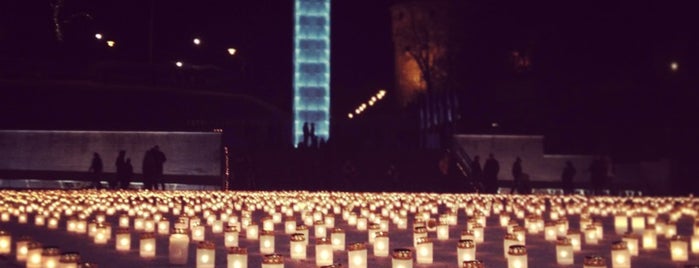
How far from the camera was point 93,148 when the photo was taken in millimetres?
30641

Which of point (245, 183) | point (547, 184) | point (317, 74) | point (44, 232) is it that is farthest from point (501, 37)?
point (44, 232)

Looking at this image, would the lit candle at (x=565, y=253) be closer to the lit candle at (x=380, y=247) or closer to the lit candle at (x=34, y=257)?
the lit candle at (x=380, y=247)

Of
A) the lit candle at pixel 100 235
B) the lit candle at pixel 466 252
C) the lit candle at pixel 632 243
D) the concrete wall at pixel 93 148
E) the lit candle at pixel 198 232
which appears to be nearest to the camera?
the lit candle at pixel 466 252

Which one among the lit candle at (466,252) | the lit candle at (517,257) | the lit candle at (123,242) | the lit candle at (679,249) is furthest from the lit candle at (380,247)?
the lit candle at (679,249)

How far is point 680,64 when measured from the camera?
144 ft

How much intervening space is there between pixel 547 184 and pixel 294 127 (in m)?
15.7

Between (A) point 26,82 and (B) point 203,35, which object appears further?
(B) point 203,35

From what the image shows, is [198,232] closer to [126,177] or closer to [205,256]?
[205,256]

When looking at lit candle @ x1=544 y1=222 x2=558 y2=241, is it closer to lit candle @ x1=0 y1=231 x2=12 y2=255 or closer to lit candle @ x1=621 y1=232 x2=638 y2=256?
lit candle @ x1=621 y1=232 x2=638 y2=256

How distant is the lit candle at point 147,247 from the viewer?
931 centimetres

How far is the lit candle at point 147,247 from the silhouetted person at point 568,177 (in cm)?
2241

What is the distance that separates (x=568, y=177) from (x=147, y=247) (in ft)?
74.1

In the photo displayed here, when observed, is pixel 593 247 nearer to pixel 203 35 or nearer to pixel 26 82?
pixel 26 82

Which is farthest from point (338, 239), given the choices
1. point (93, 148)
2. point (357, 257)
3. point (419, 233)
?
point (93, 148)
